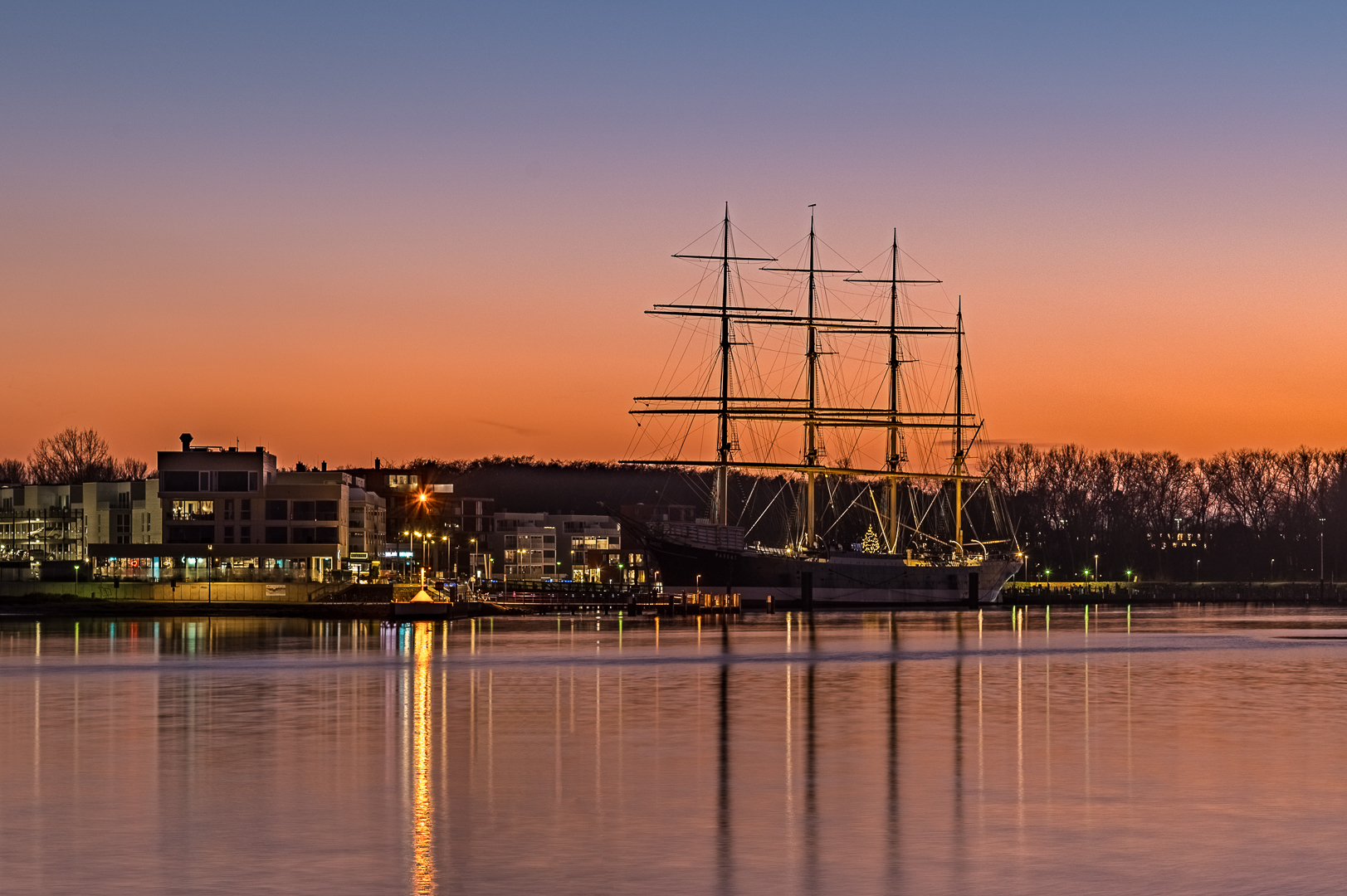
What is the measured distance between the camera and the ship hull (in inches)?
6452

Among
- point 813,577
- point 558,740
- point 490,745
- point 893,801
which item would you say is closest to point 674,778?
point 893,801

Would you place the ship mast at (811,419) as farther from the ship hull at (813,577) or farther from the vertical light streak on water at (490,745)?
the vertical light streak on water at (490,745)

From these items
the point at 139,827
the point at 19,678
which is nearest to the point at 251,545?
the point at 19,678

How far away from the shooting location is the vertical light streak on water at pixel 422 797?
17.7 meters

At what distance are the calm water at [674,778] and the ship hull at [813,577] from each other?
10840 centimetres

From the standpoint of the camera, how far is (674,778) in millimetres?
25766

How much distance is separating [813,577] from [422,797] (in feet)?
468

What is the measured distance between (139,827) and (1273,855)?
1354cm

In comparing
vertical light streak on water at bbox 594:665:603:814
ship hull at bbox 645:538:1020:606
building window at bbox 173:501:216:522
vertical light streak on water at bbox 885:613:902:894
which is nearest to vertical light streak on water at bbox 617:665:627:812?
vertical light streak on water at bbox 594:665:603:814

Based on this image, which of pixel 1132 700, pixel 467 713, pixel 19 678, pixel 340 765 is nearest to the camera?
pixel 340 765

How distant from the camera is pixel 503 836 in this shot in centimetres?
2008

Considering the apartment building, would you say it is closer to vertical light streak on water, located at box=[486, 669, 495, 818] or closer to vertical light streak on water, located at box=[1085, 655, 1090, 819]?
vertical light streak on water, located at box=[486, 669, 495, 818]

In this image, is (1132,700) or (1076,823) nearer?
(1076,823)

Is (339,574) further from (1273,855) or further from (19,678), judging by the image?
(1273,855)
